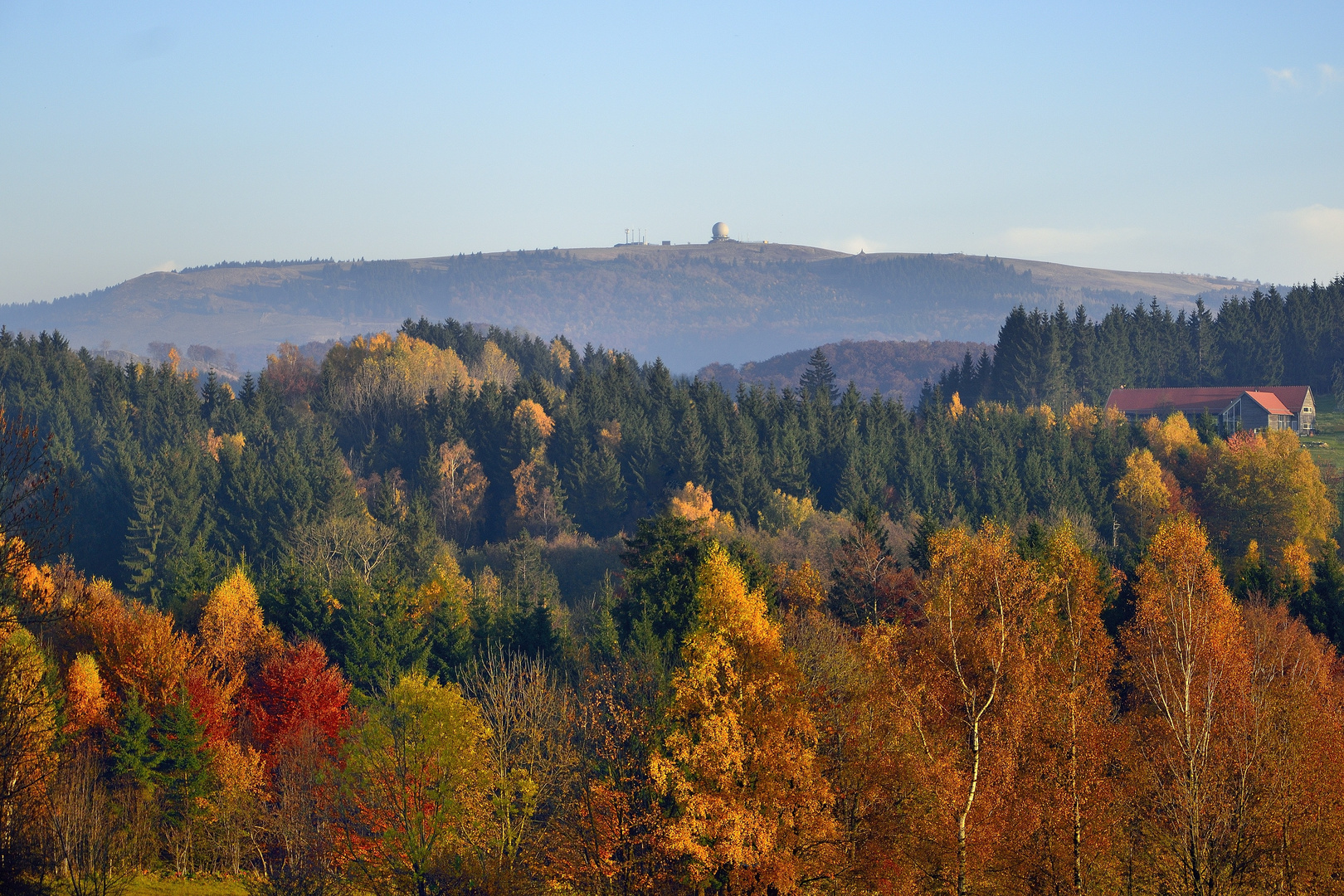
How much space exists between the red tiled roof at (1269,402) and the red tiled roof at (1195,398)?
222 millimetres

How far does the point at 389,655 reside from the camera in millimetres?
53812

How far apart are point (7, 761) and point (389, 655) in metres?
31.8

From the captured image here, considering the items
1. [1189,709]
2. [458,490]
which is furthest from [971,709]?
[458,490]

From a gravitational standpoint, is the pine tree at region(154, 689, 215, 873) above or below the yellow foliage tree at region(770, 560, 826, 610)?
below

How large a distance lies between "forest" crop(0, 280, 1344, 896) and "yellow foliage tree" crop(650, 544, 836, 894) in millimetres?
112

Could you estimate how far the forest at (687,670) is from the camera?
93.3 ft

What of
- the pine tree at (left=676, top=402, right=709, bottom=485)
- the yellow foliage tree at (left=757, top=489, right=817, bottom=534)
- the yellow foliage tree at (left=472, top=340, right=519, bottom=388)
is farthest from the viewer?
the yellow foliage tree at (left=472, top=340, right=519, bottom=388)

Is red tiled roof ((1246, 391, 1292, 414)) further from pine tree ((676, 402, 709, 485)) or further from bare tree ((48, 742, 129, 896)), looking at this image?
bare tree ((48, 742, 129, 896))

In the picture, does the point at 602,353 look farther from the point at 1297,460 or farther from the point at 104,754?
the point at 104,754

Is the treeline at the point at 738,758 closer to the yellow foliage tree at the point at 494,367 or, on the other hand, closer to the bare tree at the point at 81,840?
the bare tree at the point at 81,840

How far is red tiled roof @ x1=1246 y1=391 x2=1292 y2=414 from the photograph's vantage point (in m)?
120

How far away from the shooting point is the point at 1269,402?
12100 cm

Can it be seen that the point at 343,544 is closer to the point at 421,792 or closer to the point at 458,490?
the point at 458,490

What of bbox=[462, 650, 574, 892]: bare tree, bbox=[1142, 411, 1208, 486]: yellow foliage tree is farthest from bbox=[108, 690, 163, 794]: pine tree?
bbox=[1142, 411, 1208, 486]: yellow foliage tree
